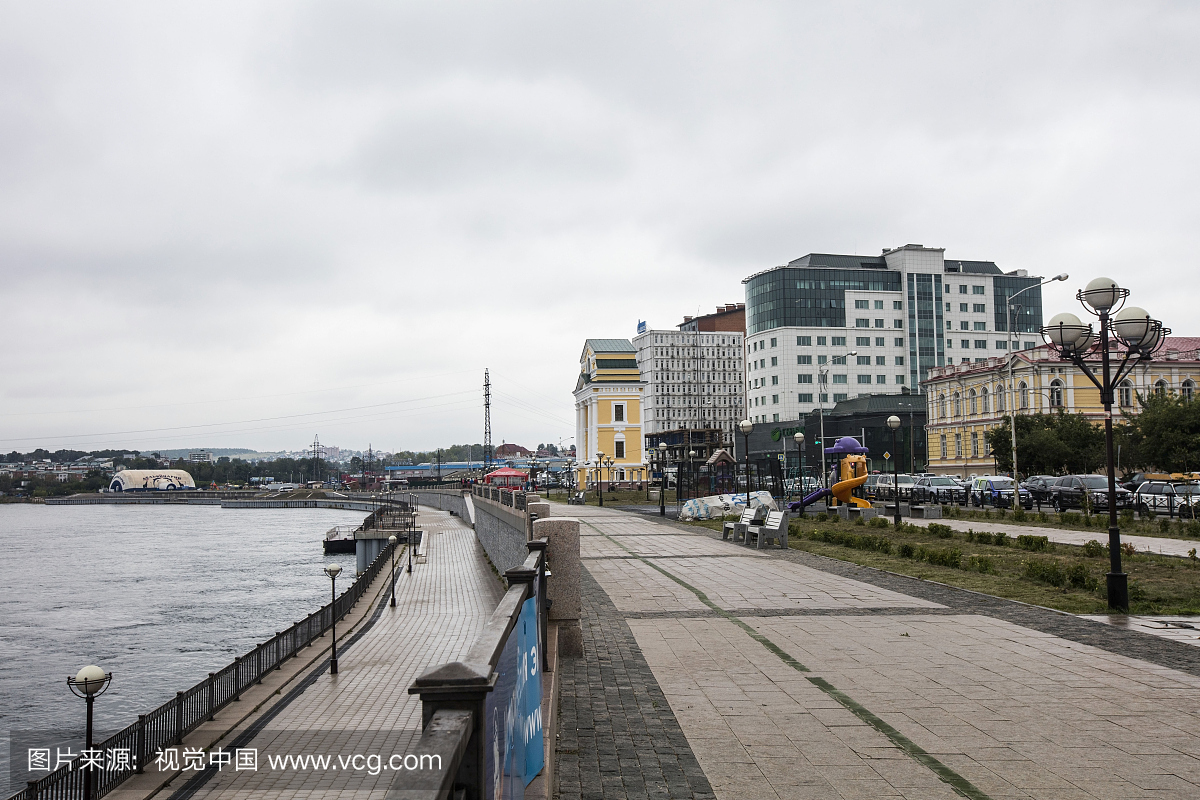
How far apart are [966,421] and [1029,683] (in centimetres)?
6280

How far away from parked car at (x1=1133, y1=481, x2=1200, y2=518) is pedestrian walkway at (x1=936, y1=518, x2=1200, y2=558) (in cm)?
541

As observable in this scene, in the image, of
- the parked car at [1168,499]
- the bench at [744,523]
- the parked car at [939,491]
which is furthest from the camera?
the parked car at [939,491]

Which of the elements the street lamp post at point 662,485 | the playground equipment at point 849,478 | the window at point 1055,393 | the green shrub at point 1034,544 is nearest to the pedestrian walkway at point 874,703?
the green shrub at point 1034,544

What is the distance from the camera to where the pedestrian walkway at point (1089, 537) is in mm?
19266

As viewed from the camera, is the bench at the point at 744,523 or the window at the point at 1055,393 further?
the window at the point at 1055,393

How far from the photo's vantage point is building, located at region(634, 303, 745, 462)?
155250mm

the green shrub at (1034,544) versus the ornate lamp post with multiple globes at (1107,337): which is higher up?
the ornate lamp post with multiple globes at (1107,337)

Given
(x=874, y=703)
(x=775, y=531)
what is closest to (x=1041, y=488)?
(x=775, y=531)

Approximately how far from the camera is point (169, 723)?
14180mm

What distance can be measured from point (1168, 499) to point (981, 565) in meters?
19.9

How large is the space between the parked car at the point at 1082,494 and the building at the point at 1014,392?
1280 centimetres

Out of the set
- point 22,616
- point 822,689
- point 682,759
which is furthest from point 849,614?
point 22,616

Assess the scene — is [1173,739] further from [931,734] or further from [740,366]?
[740,366]

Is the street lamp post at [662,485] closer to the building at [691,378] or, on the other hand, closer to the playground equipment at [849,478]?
the playground equipment at [849,478]
